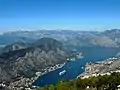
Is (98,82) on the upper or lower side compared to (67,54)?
upper

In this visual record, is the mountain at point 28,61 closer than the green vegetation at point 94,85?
No

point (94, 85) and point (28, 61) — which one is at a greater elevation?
point (94, 85)

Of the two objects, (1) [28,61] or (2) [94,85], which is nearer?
(2) [94,85]

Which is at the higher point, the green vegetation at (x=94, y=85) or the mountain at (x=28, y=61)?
the green vegetation at (x=94, y=85)

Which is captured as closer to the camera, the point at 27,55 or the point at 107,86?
the point at 107,86

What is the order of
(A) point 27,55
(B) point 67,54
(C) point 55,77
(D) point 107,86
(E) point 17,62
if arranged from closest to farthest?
(D) point 107,86 → (C) point 55,77 → (E) point 17,62 → (A) point 27,55 → (B) point 67,54

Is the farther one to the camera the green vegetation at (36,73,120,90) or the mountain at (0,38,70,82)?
the mountain at (0,38,70,82)

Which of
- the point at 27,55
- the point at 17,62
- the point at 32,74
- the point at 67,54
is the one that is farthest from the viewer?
the point at 67,54

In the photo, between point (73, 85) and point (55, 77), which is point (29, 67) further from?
point (73, 85)

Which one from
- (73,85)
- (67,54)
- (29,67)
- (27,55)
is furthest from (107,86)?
(67,54)

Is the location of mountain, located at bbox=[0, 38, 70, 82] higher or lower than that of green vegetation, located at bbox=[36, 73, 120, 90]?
lower
